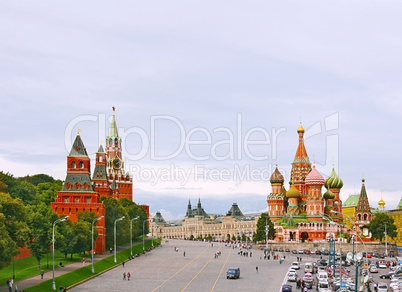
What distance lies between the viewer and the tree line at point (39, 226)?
236 feet

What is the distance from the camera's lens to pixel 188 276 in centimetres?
8506

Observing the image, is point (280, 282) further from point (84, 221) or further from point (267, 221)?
point (267, 221)

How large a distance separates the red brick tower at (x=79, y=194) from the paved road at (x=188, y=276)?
10115 mm

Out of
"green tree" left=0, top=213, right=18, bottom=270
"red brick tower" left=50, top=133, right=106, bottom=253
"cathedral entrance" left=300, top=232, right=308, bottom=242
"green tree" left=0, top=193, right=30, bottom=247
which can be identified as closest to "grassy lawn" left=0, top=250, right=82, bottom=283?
"green tree" left=0, top=193, right=30, bottom=247

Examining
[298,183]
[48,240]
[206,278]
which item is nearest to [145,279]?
[206,278]

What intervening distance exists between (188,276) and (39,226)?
19.0 m

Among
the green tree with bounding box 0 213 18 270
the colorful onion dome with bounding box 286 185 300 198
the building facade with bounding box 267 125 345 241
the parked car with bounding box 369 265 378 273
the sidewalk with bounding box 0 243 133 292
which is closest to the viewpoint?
the green tree with bounding box 0 213 18 270

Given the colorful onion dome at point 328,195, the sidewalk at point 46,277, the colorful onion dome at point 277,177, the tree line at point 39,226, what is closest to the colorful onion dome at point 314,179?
the colorful onion dome at point 328,195

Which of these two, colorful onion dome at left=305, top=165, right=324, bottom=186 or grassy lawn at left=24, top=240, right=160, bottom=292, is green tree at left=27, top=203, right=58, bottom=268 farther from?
colorful onion dome at left=305, top=165, right=324, bottom=186

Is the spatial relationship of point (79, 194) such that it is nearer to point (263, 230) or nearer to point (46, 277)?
point (46, 277)

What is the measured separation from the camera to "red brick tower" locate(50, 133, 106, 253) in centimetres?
11750

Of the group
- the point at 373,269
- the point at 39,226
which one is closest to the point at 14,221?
the point at 39,226

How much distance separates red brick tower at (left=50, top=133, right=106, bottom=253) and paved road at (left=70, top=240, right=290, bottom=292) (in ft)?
33.2

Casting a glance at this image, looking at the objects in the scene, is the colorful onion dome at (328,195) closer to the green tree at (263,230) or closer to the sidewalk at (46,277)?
the green tree at (263,230)
